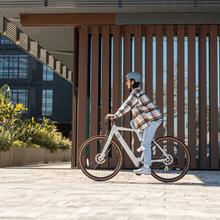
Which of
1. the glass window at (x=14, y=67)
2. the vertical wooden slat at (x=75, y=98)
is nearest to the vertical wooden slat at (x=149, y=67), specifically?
the vertical wooden slat at (x=75, y=98)

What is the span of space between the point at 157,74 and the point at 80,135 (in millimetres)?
2190

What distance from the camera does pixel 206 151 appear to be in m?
11.9

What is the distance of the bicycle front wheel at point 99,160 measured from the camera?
341 inches

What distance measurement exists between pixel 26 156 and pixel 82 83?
560 cm

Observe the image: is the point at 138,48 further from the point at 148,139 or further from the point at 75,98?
the point at 148,139

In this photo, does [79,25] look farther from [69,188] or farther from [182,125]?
[69,188]

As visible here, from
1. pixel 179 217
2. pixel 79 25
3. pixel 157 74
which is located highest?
pixel 79 25

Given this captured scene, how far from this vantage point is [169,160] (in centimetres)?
862

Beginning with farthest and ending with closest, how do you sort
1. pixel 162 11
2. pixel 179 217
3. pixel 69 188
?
pixel 162 11
pixel 69 188
pixel 179 217

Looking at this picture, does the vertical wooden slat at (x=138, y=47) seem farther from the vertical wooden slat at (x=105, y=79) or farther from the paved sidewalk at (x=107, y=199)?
the paved sidewalk at (x=107, y=199)

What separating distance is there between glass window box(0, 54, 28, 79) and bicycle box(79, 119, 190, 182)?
6694 centimetres

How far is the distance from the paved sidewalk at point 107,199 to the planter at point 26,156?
546 cm

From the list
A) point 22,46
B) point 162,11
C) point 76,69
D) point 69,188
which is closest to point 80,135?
point 76,69

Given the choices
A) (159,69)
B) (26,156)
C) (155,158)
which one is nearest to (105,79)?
(159,69)
